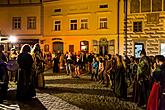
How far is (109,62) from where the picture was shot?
1736cm

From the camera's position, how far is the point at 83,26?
3766 cm

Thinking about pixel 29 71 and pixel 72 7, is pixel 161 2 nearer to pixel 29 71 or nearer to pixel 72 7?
pixel 72 7

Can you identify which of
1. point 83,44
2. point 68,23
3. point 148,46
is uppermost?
point 68,23

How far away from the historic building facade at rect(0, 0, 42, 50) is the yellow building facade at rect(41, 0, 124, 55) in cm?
125

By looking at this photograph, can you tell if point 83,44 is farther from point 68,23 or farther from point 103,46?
point 68,23

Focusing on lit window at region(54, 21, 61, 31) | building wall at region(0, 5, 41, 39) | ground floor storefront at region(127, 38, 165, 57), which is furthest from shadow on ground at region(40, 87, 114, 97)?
building wall at region(0, 5, 41, 39)

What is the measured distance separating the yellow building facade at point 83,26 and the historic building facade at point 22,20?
4.11 ft

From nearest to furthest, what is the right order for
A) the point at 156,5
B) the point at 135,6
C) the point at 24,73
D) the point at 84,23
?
the point at 24,73
the point at 156,5
the point at 135,6
the point at 84,23

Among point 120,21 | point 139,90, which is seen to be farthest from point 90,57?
point 139,90

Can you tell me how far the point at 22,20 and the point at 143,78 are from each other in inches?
1264

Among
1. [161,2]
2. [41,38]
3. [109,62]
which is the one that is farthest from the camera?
[41,38]

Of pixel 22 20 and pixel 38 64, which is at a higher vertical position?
pixel 22 20

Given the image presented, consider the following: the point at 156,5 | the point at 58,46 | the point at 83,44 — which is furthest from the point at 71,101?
the point at 58,46

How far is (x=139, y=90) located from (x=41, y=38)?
29.6m
